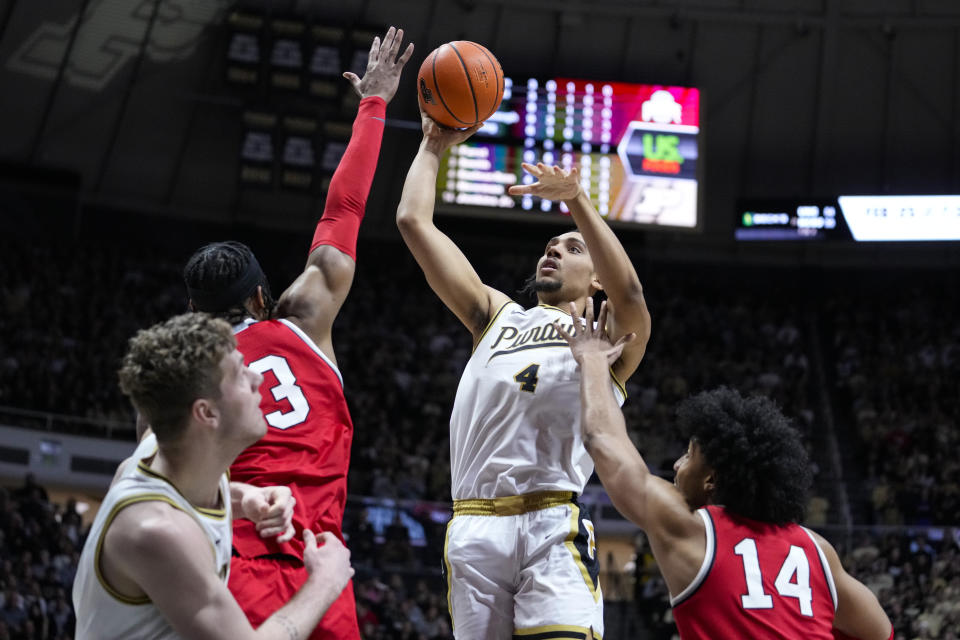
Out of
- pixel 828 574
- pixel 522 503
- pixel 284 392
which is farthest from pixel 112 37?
pixel 828 574

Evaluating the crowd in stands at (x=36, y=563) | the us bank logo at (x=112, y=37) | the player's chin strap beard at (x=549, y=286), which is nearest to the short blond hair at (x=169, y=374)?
the player's chin strap beard at (x=549, y=286)

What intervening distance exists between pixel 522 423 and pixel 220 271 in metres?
1.44

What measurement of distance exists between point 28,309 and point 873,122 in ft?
53.6

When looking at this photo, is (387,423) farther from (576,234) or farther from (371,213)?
(576,234)

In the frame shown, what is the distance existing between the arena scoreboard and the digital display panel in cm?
272

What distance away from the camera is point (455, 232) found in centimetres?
2159

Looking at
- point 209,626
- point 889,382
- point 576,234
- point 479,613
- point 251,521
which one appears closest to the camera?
point 209,626

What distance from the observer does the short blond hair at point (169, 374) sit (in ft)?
8.95

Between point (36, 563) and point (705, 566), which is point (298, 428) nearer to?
point (705, 566)

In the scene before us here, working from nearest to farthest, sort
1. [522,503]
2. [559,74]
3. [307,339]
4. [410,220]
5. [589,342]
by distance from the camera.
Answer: [307,339] → [589,342] → [522,503] → [410,220] → [559,74]

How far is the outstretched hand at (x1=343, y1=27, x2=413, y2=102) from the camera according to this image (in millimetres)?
4746

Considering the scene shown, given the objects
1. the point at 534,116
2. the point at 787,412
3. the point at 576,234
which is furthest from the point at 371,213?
the point at 576,234

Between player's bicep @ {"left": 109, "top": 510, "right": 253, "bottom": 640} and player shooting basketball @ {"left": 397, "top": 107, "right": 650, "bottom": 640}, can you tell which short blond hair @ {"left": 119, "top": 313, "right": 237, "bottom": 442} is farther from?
player shooting basketball @ {"left": 397, "top": 107, "right": 650, "bottom": 640}

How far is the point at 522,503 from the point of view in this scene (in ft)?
14.5
